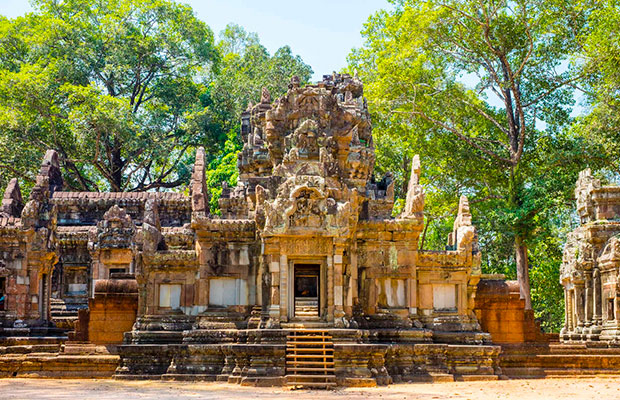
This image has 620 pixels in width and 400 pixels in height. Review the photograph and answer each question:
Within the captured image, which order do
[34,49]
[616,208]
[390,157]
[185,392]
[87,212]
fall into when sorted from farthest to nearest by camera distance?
[34,49] < [390,157] < [87,212] < [616,208] < [185,392]

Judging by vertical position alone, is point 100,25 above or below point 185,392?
above

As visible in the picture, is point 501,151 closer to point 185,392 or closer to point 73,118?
point 73,118

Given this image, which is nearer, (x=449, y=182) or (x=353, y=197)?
(x=353, y=197)

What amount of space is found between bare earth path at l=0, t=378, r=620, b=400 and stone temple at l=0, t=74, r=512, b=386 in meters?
0.86

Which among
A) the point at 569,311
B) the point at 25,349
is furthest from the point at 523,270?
the point at 25,349

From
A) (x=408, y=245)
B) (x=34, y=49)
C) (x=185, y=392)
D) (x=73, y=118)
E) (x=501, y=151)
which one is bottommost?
(x=185, y=392)

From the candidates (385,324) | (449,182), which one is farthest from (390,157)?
(385,324)

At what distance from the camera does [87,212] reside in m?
33.7

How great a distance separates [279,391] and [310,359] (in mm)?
1591

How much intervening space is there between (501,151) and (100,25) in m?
23.4

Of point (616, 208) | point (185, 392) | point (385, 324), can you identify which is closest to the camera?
point (185, 392)

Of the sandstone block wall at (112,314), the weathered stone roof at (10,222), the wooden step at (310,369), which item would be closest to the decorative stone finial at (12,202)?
the weathered stone roof at (10,222)

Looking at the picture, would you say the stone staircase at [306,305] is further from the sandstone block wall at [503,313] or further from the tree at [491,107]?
the tree at [491,107]

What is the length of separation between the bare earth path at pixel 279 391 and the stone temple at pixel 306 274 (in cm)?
86
